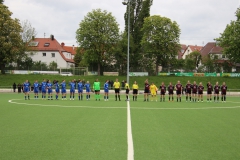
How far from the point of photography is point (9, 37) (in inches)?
2030

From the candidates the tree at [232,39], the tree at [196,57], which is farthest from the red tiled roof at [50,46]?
the tree at [232,39]

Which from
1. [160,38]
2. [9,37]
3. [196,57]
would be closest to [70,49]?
[9,37]

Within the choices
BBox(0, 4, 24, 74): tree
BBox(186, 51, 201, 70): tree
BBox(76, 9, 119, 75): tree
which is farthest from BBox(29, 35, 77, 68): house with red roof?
BBox(186, 51, 201, 70): tree

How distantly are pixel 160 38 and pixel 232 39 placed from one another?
13726mm

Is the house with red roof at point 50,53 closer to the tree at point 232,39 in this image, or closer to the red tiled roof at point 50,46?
the red tiled roof at point 50,46

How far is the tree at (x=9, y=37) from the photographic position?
1981 inches

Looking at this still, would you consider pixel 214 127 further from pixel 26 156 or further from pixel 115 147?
pixel 26 156

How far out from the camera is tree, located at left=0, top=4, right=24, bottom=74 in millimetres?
50312

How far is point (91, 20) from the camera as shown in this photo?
5753 cm

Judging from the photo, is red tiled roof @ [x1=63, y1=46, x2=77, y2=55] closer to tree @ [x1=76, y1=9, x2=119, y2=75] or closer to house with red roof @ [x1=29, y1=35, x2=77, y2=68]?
house with red roof @ [x1=29, y1=35, x2=77, y2=68]

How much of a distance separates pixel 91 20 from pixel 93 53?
7024 millimetres

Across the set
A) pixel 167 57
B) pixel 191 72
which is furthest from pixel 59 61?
pixel 191 72

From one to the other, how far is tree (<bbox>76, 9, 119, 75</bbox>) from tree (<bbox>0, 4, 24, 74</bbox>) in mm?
12006

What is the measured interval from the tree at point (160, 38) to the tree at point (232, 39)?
930 centimetres
